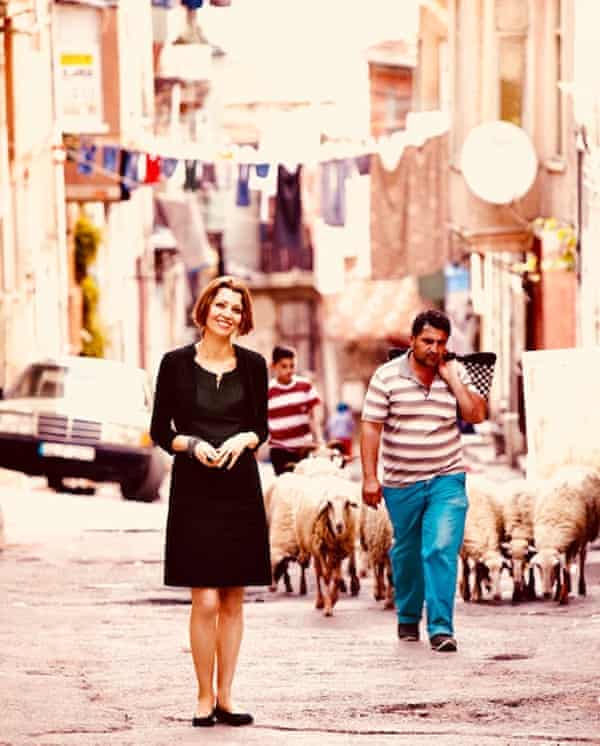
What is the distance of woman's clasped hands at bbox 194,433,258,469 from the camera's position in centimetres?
984

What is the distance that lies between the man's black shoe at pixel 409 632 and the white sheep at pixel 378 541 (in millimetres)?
1989

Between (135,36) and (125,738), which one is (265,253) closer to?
(135,36)

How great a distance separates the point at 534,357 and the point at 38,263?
60.0 ft

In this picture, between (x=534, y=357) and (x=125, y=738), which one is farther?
(x=534, y=357)

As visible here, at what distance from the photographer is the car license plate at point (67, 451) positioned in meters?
27.8

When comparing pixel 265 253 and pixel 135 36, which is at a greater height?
pixel 135 36

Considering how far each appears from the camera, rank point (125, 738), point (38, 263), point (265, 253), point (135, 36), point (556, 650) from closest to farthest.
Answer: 1. point (125, 738)
2. point (556, 650)
3. point (38, 263)
4. point (135, 36)
5. point (265, 253)

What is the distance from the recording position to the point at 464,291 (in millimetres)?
55125

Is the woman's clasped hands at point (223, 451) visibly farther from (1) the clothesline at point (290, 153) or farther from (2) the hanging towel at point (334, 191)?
(2) the hanging towel at point (334, 191)

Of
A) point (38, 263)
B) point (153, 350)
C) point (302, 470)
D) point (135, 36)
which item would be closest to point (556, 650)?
point (302, 470)

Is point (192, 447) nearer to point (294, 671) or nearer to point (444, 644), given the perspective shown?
point (294, 671)

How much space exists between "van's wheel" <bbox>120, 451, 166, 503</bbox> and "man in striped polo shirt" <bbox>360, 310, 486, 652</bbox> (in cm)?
1548

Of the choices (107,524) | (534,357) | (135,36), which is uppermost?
(135,36)

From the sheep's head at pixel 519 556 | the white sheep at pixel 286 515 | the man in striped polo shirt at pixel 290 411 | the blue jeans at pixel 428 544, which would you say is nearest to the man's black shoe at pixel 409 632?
the blue jeans at pixel 428 544
